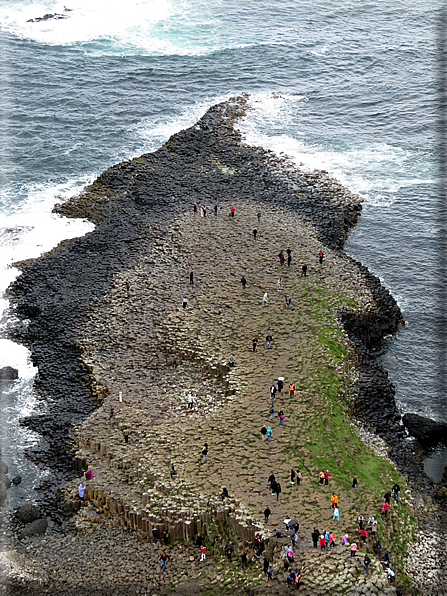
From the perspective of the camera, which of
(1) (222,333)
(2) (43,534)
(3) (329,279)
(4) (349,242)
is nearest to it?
(2) (43,534)

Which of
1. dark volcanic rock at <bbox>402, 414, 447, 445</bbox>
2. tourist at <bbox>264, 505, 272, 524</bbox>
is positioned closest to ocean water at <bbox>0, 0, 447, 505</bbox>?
dark volcanic rock at <bbox>402, 414, 447, 445</bbox>

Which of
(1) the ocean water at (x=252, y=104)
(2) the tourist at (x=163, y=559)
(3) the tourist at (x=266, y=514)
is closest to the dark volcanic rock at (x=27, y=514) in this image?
(1) the ocean water at (x=252, y=104)

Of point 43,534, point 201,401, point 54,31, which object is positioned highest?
point 54,31

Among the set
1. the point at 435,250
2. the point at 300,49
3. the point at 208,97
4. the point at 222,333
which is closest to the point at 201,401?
the point at 222,333

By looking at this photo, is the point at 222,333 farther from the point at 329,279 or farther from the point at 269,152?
the point at 269,152

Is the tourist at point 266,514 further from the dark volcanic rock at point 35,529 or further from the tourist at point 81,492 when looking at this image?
the dark volcanic rock at point 35,529

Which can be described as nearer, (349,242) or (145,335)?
(145,335)
